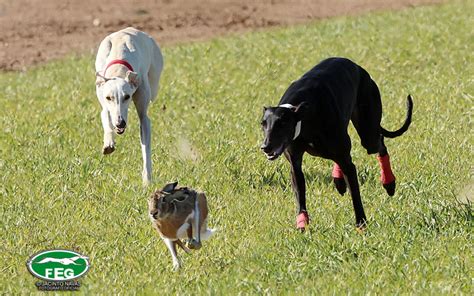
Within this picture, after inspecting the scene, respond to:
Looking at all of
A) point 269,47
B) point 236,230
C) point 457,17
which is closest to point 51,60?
point 269,47

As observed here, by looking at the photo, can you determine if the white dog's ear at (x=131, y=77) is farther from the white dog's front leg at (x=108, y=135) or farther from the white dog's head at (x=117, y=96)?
the white dog's front leg at (x=108, y=135)

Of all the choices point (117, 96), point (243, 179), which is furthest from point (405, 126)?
point (117, 96)

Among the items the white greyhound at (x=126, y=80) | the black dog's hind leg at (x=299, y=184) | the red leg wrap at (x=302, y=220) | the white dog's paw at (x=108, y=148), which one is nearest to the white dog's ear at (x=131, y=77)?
the white greyhound at (x=126, y=80)

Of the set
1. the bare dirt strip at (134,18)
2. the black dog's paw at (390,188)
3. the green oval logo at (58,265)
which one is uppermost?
the green oval logo at (58,265)

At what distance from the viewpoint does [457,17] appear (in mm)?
19281

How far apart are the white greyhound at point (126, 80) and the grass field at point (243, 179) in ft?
1.44

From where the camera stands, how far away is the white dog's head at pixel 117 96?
10.3 meters

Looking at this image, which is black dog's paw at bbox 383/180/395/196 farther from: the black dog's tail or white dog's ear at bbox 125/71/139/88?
white dog's ear at bbox 125/71/139/88

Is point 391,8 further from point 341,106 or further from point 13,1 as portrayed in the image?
point 341,106

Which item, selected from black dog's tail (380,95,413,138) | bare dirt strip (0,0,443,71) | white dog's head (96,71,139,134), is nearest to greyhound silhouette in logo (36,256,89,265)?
white dog's head (96,71,139,134)

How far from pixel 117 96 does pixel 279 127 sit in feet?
8.41

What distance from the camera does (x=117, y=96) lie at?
1038 centimetres

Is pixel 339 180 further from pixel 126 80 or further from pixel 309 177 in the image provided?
pixel 126 80

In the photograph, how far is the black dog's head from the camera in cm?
821
